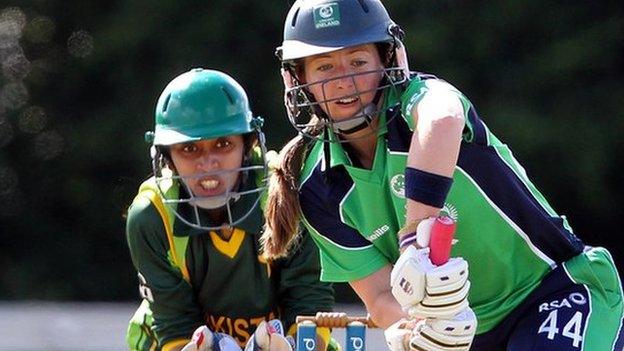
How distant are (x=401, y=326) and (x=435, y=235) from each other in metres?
0.33

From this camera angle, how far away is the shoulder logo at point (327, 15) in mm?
3602

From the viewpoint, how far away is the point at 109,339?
5.61m

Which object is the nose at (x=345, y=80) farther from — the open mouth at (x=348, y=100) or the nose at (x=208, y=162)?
the nose at (x=208, y=162)

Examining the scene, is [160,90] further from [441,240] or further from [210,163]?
[441,240]

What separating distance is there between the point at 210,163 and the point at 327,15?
2.78 ft

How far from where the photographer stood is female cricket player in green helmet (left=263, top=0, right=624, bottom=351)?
3381 mm

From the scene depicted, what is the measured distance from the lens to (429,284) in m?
3.09

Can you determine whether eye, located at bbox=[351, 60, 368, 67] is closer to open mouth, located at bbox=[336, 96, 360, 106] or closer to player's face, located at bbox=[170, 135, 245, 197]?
open mouth, located at bbox=[336, 96, 360, 106]

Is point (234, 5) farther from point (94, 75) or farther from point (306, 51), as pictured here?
point (306, 51)

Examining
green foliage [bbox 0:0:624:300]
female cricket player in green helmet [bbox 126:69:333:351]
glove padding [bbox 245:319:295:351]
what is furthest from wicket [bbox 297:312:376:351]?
green foliage [bbox 0:0:624:300]

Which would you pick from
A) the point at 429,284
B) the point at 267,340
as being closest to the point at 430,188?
the point at 429,284

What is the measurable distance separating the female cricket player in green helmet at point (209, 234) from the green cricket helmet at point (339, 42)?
67cm

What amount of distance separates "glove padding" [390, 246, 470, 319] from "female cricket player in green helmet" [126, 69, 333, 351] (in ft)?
3.99

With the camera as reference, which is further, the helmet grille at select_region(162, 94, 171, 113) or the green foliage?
the green foliage
